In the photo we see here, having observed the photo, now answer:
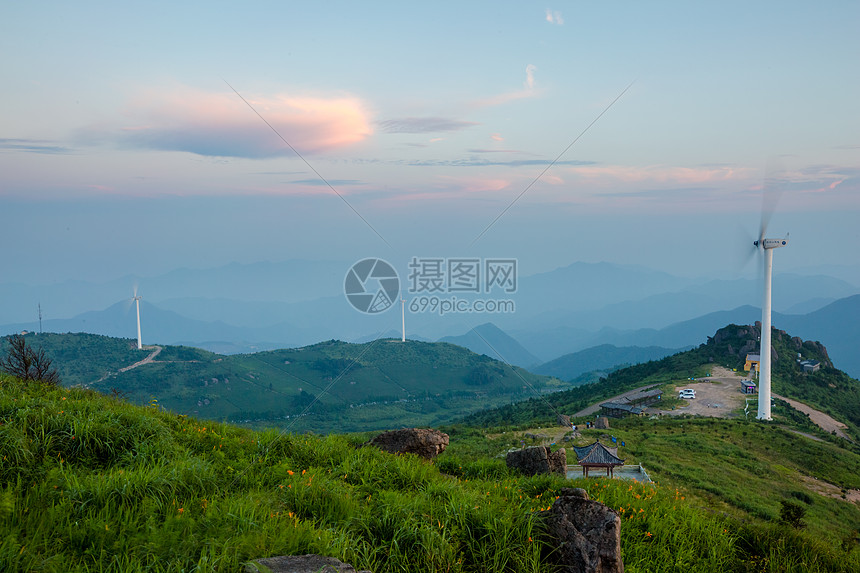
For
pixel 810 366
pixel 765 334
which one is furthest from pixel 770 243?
pixel 810 366

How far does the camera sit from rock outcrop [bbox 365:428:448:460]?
39.8 feet

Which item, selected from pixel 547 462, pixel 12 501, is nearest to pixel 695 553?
pixel 547 462

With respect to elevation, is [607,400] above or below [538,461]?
below

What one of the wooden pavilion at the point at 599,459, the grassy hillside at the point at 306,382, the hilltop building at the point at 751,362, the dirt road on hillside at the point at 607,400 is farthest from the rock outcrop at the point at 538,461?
the grassy hillside at the point at 306,382

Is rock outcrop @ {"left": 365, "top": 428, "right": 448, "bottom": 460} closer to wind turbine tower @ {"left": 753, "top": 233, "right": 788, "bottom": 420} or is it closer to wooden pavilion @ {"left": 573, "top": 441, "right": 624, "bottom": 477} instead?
wooden pavilion @ {"left": 573, "top": 441, "right": 624, "bottom": 477}

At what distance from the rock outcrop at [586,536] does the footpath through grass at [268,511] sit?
25 cm

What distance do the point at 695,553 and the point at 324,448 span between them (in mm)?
6907

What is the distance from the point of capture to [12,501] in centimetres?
589

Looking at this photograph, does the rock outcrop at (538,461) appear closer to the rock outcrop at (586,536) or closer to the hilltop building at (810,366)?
the rock outcrop at (586,536)

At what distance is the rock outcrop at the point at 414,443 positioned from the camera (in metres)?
12.1

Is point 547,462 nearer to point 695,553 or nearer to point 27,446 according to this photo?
point 695,553

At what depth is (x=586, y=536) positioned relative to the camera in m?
6.76

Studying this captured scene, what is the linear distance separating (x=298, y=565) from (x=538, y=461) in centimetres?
805

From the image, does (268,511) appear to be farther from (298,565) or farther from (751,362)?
(751,362)
